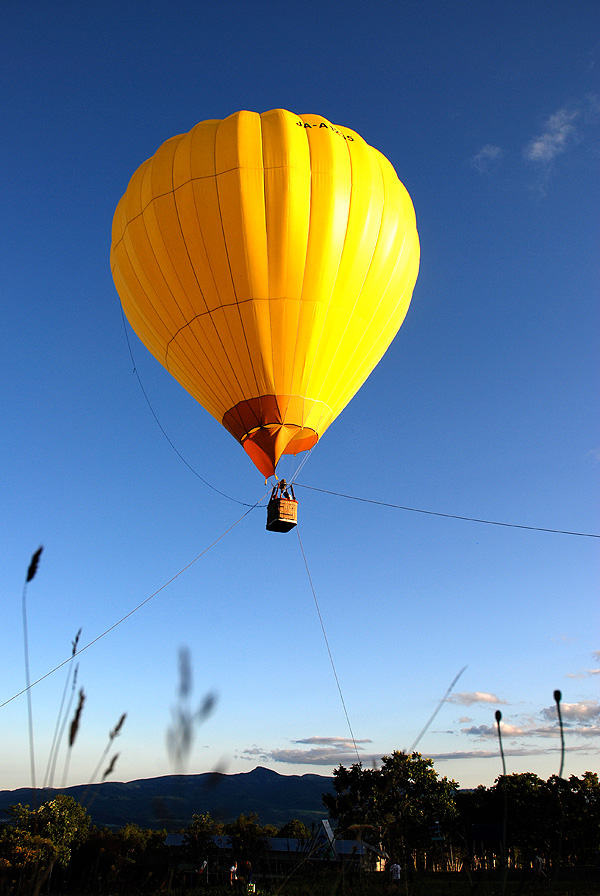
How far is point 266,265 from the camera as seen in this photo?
13.4m

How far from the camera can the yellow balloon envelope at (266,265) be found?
13414mm

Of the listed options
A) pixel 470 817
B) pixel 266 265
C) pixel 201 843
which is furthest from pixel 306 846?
pixel 470 817

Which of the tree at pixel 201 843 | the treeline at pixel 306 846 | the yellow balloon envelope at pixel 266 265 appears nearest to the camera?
the tree at pixel 201 843

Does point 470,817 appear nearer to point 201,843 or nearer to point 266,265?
point 266,265

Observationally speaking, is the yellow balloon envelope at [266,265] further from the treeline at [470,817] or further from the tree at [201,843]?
the tree at [201,843]

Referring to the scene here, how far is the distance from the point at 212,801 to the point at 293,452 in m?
13.2

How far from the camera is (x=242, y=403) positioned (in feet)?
46.3

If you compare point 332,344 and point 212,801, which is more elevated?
point 332,344

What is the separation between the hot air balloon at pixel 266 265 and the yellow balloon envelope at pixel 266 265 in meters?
0.03

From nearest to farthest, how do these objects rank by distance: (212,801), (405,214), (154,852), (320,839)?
1. (212,801)
2. (154,852)
3. (320,839)
4. (405,214)

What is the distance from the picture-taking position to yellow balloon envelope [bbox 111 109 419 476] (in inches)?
528

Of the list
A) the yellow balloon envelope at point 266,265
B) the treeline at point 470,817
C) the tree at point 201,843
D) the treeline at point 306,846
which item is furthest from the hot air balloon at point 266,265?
the tree at point 201,843

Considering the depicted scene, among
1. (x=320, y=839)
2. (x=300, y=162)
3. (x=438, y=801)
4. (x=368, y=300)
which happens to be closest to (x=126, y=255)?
(x=300, y=162)

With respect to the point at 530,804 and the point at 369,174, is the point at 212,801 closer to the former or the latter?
the point at 369,174
